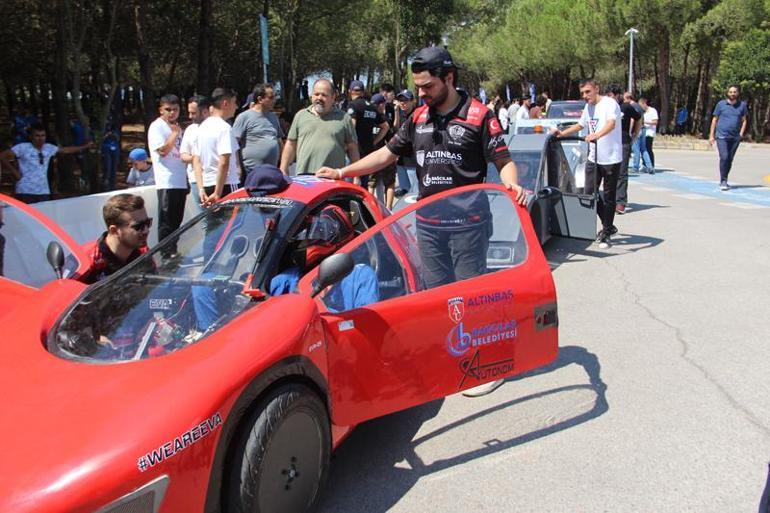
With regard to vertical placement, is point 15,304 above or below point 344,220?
below

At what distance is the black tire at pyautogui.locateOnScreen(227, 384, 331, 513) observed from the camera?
258 cm

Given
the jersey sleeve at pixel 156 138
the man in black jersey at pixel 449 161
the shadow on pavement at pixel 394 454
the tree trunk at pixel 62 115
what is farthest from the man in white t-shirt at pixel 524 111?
the shadow on pavement at pixel 394 454

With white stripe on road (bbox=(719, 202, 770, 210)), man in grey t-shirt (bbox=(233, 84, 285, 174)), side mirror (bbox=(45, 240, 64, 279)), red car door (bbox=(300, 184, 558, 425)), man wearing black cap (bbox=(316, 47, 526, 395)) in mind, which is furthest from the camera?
white stripe on road (bbox=(719, 202, 770, 210))

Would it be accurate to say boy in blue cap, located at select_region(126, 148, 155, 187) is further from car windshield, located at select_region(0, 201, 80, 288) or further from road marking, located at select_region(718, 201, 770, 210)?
road marking, located at select_region(718, 201, 770, 210)

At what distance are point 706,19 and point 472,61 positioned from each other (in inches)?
1465

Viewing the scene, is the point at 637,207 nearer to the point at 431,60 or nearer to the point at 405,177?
the point at 405,177

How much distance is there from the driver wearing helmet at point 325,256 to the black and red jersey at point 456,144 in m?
0.66

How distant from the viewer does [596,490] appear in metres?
3.33

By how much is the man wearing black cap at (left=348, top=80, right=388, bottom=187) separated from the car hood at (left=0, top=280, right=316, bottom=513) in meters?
7.49

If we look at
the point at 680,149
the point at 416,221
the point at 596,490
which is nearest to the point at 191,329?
the point at 416,221

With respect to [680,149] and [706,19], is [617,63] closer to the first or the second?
[706,19]

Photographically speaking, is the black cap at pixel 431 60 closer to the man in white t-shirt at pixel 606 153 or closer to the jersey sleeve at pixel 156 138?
the jersey sleeve at pixel 156 138

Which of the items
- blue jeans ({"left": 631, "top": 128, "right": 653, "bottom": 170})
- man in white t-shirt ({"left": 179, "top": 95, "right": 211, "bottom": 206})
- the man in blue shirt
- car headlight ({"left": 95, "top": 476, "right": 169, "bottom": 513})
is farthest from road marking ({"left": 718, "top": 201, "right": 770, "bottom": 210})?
car headlight ({"left": 95, "top": 476, "right": 169, "bottom": 513})

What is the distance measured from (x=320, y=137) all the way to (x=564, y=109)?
14.0 meters
